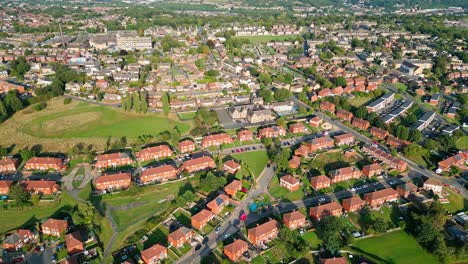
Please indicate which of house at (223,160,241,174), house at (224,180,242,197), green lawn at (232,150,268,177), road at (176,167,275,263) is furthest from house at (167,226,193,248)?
green lawn at (232,150,268,177)

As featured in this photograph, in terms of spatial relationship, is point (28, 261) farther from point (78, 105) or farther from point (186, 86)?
point (186, 86)

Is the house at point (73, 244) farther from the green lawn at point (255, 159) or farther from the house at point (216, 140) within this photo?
the house at point (216, 140)

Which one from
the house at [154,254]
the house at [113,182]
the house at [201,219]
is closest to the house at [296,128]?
the house at [201,219]

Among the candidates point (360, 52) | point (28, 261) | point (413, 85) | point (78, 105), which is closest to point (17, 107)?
point (78, 105)

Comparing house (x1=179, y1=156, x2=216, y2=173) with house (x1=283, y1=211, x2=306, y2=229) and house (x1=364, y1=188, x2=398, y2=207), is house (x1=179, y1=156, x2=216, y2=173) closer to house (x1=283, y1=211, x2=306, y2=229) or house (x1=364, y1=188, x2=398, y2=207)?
house (x1=283, y1=211, x2=306, y2=229)

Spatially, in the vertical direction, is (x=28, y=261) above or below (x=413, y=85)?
below

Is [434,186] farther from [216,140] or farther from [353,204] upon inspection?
[216,140]
